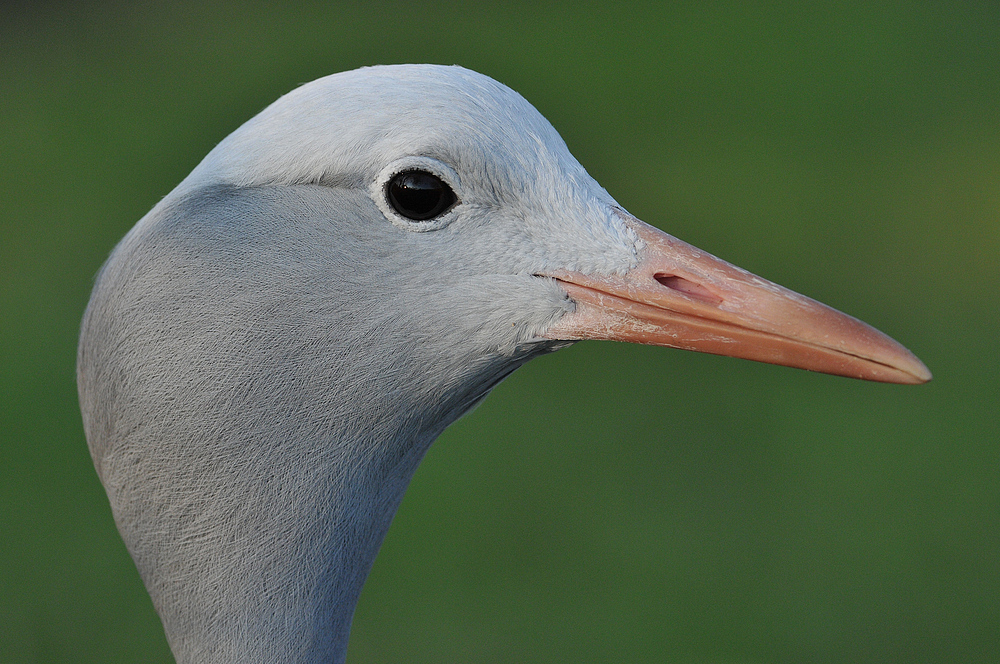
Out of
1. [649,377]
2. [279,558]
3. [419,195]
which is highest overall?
[419,195]

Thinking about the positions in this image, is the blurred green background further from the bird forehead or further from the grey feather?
the bird forehead

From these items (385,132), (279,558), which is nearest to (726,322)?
(385,132)

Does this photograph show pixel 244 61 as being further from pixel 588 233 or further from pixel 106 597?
pixel 588 233

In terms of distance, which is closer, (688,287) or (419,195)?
(419,195)

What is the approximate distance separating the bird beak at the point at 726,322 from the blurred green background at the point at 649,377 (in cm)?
359

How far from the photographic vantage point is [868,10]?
1313 centimetres

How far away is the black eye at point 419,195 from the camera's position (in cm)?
205

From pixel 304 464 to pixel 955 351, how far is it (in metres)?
6.84

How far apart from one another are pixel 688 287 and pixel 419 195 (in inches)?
24.5

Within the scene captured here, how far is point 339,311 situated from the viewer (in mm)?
2086

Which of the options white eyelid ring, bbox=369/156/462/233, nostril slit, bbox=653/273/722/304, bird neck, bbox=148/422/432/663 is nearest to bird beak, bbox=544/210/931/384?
nostril slit, bbox=653/273/722/304

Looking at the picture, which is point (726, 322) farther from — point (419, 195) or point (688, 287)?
point (419, 195)

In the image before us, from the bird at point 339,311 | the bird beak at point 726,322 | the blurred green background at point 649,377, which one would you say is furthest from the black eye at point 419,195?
the blurred green background at point 649,377

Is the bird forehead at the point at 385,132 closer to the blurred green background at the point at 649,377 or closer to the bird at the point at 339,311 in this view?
the bird at the point at 339,311
